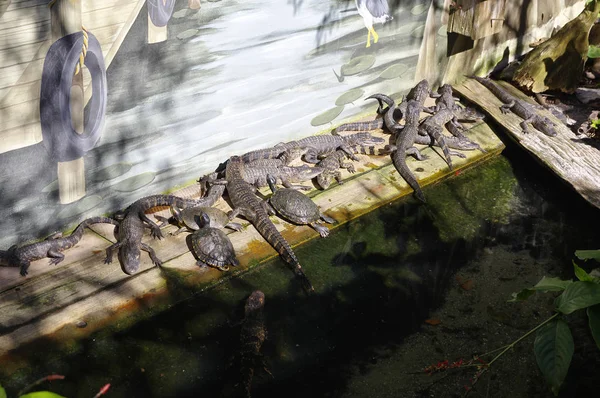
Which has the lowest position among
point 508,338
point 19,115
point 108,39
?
point 508,338

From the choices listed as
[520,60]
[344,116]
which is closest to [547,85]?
[520,60]

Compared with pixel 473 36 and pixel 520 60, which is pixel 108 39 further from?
pixel 520 60

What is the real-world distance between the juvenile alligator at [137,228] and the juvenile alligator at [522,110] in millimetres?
3735

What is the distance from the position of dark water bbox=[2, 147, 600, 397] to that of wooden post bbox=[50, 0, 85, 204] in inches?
49.6

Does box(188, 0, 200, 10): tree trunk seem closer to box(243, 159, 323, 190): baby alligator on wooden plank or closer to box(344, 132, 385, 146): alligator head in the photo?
box(243, 159, 323, 190): baby alligator on wooden plank

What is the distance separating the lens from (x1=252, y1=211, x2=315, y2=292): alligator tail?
530 centimetres

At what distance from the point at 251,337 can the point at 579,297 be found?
2.73 m

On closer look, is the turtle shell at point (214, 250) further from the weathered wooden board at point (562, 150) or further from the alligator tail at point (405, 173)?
the weathered wooden board at point (562, 150)

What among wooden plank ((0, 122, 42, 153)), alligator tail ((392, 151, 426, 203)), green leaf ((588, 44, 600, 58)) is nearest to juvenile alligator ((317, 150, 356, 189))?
alligator tail ((392, 151, 426, 203))

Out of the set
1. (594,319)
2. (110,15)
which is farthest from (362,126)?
(594,319)

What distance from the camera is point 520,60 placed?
8.84 meters

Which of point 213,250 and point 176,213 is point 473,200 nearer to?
point 213,250

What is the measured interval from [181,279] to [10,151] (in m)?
1.54

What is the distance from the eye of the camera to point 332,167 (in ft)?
21.2
